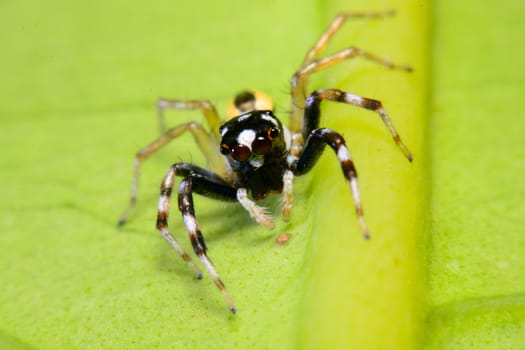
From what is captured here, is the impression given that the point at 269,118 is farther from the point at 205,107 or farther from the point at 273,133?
the point at 205,107

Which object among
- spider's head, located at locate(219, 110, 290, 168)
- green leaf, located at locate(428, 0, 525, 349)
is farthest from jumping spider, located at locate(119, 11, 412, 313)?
green leaf, located at locate(428, 0, 525, 349)

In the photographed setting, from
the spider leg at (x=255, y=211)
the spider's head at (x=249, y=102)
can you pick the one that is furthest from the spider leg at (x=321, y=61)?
the spider leg at (x=255, y=211)

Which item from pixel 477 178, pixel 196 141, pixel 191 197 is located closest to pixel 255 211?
pixel 191 197

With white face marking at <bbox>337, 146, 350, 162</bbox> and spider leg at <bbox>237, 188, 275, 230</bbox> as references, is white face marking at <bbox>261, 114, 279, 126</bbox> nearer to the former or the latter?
spider leg at <bbox>237, 188, 275, 230</bbox>

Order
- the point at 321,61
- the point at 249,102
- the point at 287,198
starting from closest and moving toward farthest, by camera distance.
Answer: the point at 287,198
the point at 321,61
the point at 249,102

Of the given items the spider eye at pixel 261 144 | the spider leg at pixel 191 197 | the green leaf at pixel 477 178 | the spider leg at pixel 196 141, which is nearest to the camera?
the green leaf at pixel 477 178

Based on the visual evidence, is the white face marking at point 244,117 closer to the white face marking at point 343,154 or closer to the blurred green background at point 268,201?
the blurred green background at point 268,201
